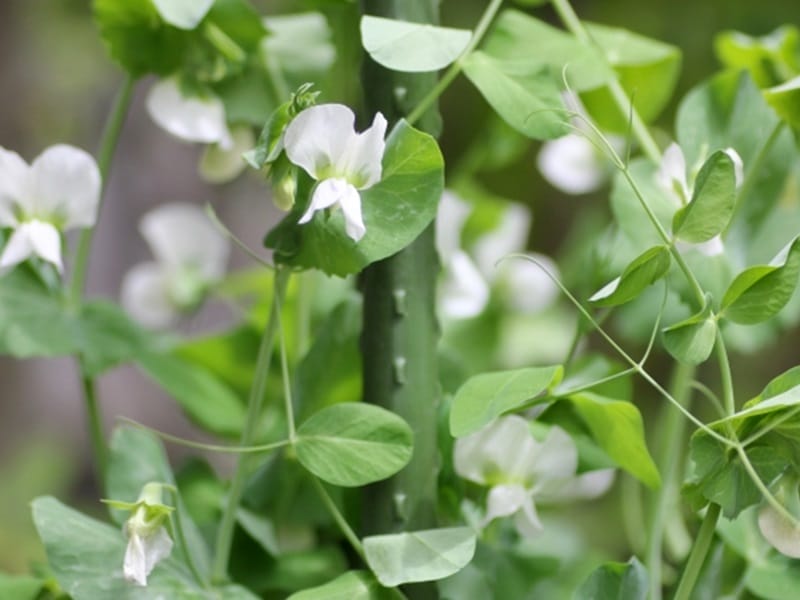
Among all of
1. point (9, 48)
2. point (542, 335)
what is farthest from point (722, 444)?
point (9, 48)

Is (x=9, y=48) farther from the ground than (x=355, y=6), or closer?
closer

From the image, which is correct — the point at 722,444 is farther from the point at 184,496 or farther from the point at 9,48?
the point at 9,48

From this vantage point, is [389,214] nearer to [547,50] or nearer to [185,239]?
[547,50]

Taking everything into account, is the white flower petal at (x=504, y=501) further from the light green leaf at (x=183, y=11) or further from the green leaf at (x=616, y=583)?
the light green leaf at (x=183, y=11)

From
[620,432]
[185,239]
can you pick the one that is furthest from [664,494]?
[185,239]

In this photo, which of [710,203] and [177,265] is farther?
[177,265]

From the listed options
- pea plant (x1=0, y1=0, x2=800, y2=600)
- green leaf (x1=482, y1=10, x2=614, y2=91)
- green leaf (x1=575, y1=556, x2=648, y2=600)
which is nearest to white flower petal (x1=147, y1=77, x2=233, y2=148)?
pea plant (x1=0, y1=0, x2=800, y2=600)

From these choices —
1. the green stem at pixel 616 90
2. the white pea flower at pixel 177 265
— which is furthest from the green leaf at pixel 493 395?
the white pea flower at pixel 177 265
